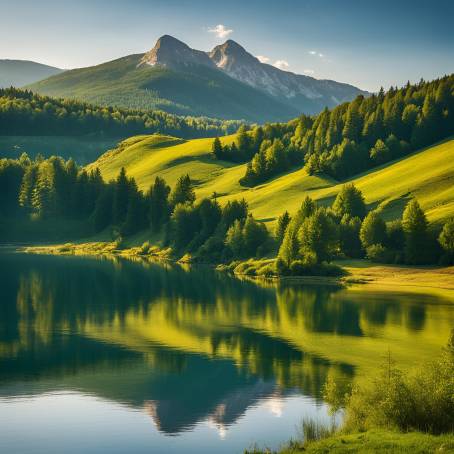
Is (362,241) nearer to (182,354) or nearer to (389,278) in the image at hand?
(389,278)

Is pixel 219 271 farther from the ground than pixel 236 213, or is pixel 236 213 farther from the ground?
pixel 236 213

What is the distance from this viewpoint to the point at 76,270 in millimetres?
164125

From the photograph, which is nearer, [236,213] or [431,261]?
[431,261]

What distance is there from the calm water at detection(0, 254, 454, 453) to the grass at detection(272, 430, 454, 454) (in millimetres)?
9313

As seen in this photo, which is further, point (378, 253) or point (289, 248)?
point (289, 248)

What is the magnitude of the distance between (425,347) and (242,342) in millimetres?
20540

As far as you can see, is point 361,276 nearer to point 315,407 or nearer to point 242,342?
point 242,342

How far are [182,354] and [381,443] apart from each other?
42630 mm

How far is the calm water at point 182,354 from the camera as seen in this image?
5400 cm

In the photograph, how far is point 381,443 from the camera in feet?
131

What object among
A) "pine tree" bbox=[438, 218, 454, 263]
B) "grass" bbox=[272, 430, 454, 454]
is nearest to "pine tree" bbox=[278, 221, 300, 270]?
"pine tree" bbox=[438, 218, 454, 263]

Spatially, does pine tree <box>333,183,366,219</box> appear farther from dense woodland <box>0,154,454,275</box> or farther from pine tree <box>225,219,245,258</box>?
pine tree <box>225,219,245,258</box>

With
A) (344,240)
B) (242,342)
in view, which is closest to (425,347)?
(242,342)

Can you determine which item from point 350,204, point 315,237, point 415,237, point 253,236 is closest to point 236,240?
point 253,236
